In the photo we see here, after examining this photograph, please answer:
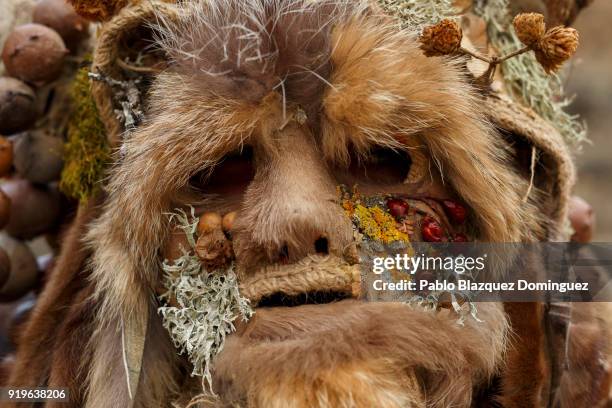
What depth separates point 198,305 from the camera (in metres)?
1.21

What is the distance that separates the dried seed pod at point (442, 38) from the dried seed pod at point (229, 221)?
41 centimetres

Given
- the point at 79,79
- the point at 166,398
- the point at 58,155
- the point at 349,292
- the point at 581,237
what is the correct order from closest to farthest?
the point at 349,292 → the point at 166,398 → the point at 79,79 → the point at 58,155 → the point at 581,237

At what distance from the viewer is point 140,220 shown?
122cm

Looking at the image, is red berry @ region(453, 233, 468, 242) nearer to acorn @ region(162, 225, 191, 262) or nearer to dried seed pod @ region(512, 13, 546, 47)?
dried seed pod @ region(512, 13, 546, 47)

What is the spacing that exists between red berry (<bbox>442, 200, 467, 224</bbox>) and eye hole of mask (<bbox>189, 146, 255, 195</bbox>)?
0.34 metres

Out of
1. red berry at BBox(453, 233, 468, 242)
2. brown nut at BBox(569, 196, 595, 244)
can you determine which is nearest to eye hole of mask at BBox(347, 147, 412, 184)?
red berry at BBox(453, 233, 468, 242)

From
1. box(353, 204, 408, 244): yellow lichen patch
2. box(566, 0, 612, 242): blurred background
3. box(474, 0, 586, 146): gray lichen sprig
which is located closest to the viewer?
box(353, 204, 408, 244): yellow lichen patch

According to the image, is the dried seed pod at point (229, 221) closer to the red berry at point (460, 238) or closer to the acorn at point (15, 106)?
the red berry at point (460, 238)

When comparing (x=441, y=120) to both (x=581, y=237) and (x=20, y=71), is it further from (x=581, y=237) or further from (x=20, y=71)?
(x=20, y=71)

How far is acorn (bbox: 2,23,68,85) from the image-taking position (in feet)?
5.42

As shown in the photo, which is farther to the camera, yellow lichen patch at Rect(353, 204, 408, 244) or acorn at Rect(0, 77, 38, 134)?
acorn at Rect(0, 77, 38, 134)

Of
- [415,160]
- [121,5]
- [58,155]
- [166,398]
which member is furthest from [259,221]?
[58,155]

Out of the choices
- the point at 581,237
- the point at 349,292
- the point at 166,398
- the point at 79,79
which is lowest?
the point at 166,398

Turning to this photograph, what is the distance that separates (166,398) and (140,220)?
35 cm
